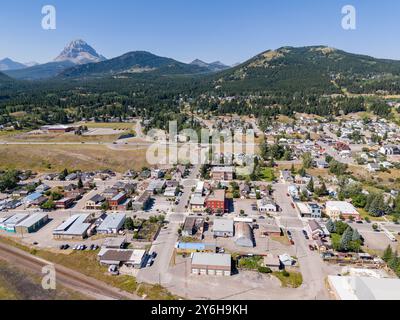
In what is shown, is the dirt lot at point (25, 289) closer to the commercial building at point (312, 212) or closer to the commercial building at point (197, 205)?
the commercial building at point (197, 205)

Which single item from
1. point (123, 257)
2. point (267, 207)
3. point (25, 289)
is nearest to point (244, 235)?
point (267, 207)

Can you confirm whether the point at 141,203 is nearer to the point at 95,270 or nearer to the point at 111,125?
the point at 95,270

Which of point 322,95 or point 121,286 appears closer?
point 121,286

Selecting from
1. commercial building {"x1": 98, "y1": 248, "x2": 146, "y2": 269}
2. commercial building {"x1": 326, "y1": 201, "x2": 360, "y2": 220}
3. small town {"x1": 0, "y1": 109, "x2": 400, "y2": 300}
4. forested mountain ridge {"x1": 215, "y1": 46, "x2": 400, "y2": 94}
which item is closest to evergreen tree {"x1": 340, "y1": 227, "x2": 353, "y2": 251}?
small town {"x1": 0, "y1": 109, "x2": 400, "y2": 300}

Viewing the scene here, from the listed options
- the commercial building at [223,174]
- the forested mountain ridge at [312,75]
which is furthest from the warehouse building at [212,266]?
the forested mountain ridge at [312,75]
